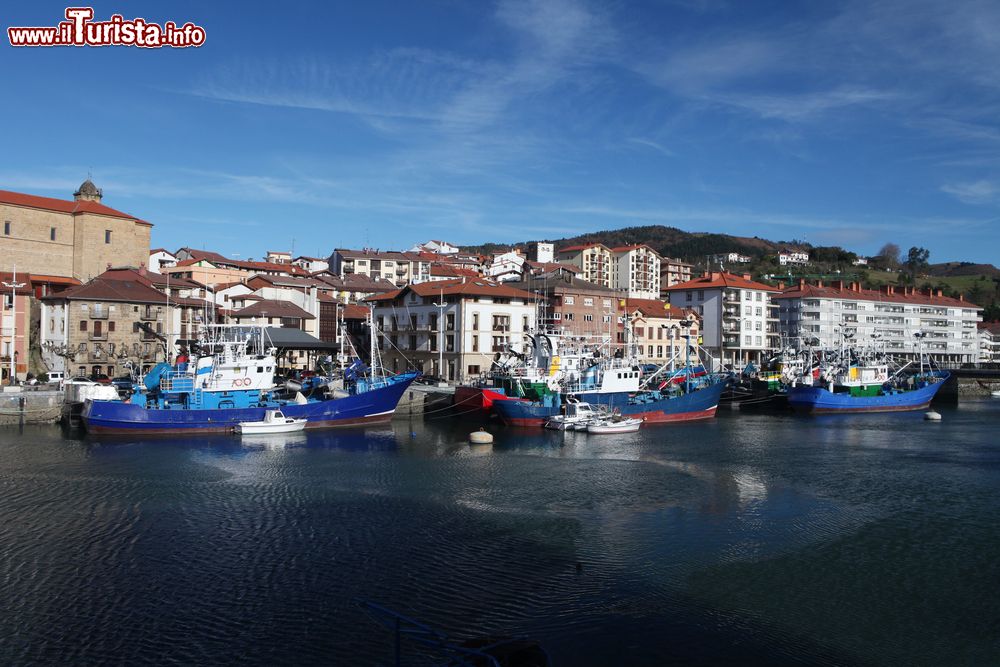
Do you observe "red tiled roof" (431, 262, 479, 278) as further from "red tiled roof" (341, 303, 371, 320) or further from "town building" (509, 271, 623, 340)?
"red tiled roof" (341, 303, 371, 320)

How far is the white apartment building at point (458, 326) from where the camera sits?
193 feet

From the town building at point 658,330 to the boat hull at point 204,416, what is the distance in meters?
36.7

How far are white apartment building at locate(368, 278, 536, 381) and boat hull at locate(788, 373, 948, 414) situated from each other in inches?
833

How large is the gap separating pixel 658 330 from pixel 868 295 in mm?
34447

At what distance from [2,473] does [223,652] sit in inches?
736

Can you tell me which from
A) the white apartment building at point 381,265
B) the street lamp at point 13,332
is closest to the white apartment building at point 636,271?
the white apartment building at point 381,265

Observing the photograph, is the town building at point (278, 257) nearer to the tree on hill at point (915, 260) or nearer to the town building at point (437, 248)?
the town building at point (437, 248)

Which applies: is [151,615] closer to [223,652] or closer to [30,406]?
[223,652]

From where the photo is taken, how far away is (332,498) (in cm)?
2345

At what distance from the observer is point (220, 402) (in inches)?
1503

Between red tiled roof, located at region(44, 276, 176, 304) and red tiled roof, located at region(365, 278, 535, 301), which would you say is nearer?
red tiled roof, located at region(44, 276, 176, 304)

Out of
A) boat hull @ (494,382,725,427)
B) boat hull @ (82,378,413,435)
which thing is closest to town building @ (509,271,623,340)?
boat hull @ (494,382,725,427)

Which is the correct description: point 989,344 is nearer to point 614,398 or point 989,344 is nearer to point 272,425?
point 614,398

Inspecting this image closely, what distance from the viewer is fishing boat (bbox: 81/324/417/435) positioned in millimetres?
36031
